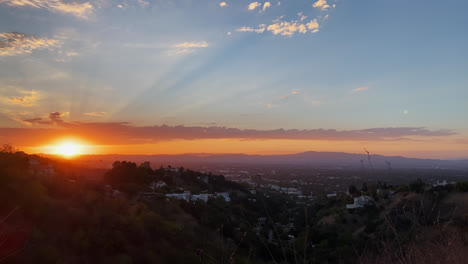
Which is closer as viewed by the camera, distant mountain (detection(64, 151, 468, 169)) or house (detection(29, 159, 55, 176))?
distant mountain (detection(64, 151, 468, 169))

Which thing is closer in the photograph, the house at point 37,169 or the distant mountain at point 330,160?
the distant mountain at point 330,160

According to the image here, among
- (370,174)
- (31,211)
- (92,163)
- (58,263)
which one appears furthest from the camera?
(92,163)

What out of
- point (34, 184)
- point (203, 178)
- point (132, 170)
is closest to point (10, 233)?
point (34, 184)

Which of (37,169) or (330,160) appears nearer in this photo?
(37,169)

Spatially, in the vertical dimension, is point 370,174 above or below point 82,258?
above

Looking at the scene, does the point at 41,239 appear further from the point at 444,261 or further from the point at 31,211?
the point at 444,261

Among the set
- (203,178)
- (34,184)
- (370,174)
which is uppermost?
(370,174)

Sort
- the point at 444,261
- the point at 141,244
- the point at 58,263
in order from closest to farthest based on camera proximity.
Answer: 1. the point at 444,261
2. the point at 58,263
3. the point at 141,244

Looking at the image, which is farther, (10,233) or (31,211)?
(31,211)

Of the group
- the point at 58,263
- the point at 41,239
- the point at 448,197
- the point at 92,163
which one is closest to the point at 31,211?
the point at 41,239

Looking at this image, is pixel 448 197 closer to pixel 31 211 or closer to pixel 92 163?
pixel 31 211
